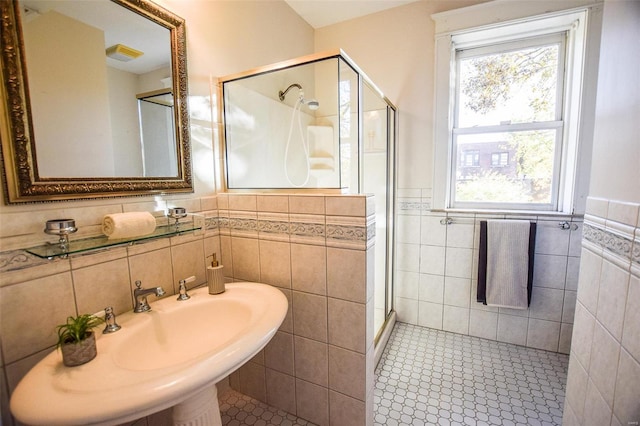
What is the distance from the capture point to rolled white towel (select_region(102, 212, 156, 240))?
0.93m

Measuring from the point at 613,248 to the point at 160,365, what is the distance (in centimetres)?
154

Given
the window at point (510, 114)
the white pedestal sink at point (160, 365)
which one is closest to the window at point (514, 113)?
the window at point (510, 114)

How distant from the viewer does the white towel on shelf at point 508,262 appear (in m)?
1.88

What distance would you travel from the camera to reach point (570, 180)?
71.9 inches

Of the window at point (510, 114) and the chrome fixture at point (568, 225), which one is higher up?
the window at point (510, 114)

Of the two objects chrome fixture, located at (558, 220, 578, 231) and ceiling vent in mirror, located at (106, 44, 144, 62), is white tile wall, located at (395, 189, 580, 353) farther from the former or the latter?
ceiling vent in mirror, located at (106, 44, 144, 62)

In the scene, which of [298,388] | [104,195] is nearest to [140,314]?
[104,195]

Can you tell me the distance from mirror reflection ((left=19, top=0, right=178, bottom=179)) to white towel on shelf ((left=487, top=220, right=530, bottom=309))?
204 centimetres

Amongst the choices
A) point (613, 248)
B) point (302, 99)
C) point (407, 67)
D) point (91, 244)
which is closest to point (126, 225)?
point (91, 244)

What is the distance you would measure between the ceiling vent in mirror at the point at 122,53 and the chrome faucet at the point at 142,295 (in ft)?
2.80

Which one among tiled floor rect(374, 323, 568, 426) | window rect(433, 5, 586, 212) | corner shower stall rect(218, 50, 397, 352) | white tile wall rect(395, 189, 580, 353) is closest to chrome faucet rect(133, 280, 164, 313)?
corner shower stall rect(218, 50, 397, 352)

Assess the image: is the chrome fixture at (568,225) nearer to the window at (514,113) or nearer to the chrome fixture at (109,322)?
the window at (514,113)

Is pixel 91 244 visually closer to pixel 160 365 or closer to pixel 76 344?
pixel 76 344

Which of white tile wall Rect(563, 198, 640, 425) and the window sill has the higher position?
the window sill
